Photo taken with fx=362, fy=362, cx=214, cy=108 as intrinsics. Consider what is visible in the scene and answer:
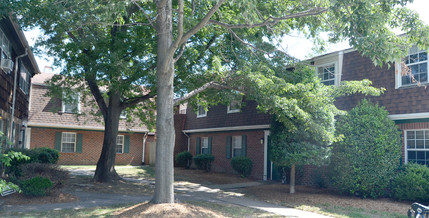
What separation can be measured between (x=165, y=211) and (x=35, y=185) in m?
4.80

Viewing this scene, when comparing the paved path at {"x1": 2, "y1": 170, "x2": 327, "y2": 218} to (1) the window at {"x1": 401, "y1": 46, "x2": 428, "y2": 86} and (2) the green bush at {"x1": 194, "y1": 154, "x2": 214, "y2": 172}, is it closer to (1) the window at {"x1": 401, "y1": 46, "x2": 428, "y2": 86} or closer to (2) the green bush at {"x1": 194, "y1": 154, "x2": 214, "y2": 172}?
(1) the window at {"x1": 401, "y1": 46, "x2": 428, "y2": 86}

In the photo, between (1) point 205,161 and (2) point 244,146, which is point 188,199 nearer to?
(2) point 244,146

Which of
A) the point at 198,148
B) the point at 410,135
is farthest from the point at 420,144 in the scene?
the point at 198,148

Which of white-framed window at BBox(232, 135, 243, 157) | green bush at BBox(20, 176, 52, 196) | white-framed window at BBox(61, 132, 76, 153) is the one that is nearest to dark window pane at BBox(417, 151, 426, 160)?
white-framed window at BBox(232, 135, 243, 157)

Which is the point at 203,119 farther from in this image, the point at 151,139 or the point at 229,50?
the point at 229,50

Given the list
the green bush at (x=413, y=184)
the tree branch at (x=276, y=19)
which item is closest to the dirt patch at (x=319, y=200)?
the green bush at (x=413, y=184)

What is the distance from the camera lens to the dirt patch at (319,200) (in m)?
11.1

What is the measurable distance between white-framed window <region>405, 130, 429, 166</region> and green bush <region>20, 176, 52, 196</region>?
1180 centimetres

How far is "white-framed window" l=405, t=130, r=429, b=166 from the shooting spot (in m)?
12.3

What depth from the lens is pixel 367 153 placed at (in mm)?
12180

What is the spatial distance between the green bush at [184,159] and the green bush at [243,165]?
20.2ft

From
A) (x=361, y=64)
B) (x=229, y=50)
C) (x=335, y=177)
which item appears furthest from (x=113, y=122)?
(x=361, y=64)

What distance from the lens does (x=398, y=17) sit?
9.55 m

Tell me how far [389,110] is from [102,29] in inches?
436
